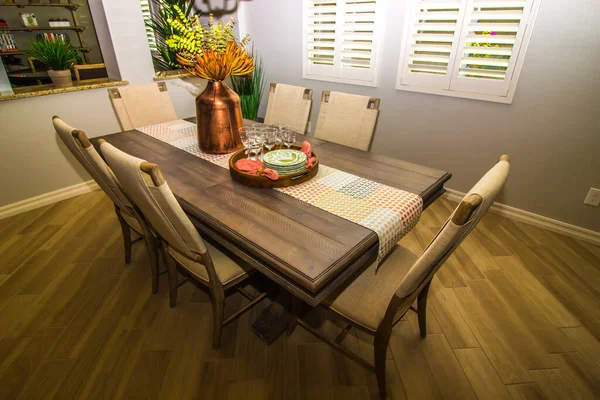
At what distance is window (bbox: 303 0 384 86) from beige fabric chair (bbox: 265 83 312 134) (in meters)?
0.85

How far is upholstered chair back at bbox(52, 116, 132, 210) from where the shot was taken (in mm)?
1323

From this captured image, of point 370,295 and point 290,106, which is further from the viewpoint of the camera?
point 290,106

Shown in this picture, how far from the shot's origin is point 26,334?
5.13ft

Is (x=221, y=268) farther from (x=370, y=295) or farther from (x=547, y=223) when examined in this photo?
(x=547, y=223)

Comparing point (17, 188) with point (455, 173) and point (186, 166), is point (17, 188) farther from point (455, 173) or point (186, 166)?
point (455, 173)

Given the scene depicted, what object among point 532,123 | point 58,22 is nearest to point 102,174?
point 532,123

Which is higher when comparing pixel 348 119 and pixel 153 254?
pixel 348 119

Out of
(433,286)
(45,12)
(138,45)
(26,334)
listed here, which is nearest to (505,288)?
(433,286)

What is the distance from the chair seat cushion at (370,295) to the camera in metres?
1.15

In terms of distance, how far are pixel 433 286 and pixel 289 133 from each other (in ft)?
4.06

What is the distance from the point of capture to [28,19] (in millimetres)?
4180

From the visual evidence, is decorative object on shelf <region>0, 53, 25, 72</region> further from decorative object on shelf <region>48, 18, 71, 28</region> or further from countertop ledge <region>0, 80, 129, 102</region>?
countertop ledge <region>0, 80, 129, 102</region>

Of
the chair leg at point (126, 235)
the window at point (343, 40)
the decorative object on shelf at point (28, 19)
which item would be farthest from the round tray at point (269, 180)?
the decorative object on shelf at point (28, 19)

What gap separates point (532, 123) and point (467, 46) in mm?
713
